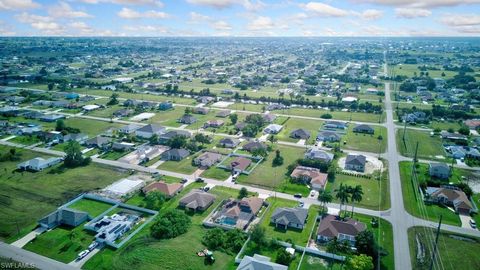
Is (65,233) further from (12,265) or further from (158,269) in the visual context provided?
(158,269)

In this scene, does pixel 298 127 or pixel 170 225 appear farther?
pixel 298 127

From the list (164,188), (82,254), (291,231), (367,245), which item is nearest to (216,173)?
(164,188)

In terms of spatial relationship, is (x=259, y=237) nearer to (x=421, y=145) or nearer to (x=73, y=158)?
(x=73, y=158)

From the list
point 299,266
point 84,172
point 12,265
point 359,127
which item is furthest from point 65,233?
point 359,127

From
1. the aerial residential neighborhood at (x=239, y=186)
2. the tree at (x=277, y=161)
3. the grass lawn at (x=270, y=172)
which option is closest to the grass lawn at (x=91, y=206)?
the aerial residential neighborhood at (x=239, y=186)

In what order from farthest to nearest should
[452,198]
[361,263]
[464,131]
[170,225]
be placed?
[464,131]
[452,198]
[170,225]
[361,263]

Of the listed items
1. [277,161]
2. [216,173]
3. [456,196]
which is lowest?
[216,173]

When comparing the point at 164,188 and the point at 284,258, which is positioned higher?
the point at 164,188
